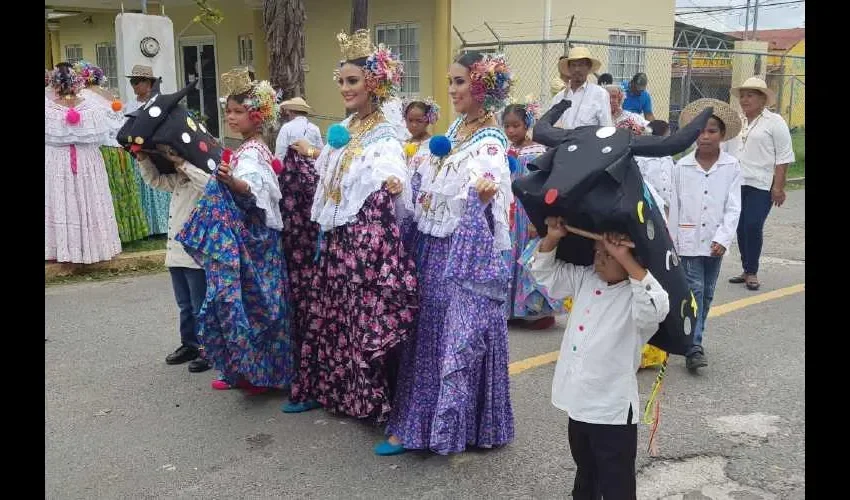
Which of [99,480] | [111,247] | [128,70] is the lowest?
[99,480]

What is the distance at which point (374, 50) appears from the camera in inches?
159

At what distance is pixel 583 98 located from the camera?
25.5 feet

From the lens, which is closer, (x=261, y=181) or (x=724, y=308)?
(x=261, y=181)

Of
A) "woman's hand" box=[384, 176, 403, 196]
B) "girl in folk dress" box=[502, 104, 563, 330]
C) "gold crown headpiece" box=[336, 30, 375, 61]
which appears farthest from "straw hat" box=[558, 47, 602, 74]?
"woman's hand" box=[384, 176, 403, 196]

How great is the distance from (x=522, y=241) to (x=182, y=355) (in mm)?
2906

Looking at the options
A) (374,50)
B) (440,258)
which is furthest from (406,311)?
(374,50)

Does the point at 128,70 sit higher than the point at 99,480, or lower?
higher

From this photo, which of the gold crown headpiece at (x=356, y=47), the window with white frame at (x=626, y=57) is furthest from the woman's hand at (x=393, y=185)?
the window with white frame at (x=626, y=57)

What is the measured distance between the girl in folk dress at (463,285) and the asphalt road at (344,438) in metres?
0.18

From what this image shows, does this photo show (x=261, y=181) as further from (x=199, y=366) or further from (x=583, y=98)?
(x=583, y=98)

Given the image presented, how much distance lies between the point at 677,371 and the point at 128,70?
8594 millimetres

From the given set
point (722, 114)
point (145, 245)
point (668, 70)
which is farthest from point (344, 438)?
point (668, 70)

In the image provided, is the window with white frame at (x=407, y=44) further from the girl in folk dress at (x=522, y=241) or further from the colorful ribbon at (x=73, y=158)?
the girl in folk dress at (x=522, y=241)

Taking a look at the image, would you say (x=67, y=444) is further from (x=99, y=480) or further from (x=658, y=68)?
(x=658, y=68)
